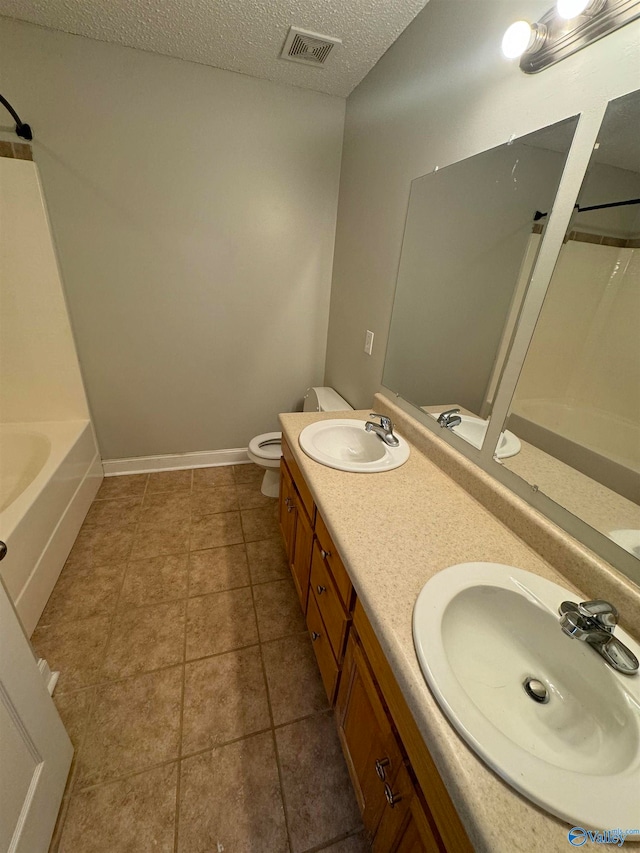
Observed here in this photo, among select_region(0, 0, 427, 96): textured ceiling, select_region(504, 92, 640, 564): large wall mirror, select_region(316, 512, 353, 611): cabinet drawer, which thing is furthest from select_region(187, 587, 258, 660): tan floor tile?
select_region(0, 0, 427, 96): textured ceiling

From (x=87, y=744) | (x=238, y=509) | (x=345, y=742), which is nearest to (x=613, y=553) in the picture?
(x=345, y=742)

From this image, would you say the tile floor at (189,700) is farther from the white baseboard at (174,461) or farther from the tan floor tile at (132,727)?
the white baseboard at (174,461)

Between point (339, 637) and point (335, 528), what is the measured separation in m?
0.35

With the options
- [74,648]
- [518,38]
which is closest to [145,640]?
[74,648]

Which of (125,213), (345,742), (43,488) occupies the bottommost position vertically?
(345,742)

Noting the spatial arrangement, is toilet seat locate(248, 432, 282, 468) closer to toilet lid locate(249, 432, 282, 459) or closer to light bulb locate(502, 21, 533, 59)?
toilet lid locate(249, 432, 282, 459)

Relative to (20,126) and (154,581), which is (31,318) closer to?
(20,126)

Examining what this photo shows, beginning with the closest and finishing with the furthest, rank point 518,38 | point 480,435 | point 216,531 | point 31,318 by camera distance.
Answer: point 518,38 < point 480,435 < point 31,318 < point 216,531

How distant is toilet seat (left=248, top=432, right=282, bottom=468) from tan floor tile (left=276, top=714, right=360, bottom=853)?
1261 mm

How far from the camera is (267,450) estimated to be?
2.21 metres

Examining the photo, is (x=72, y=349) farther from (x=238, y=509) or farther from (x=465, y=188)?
(x=465, y=188)

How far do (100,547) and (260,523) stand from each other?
89cm

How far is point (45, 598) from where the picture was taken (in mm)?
1513

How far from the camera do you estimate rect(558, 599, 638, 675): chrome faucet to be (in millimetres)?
591
